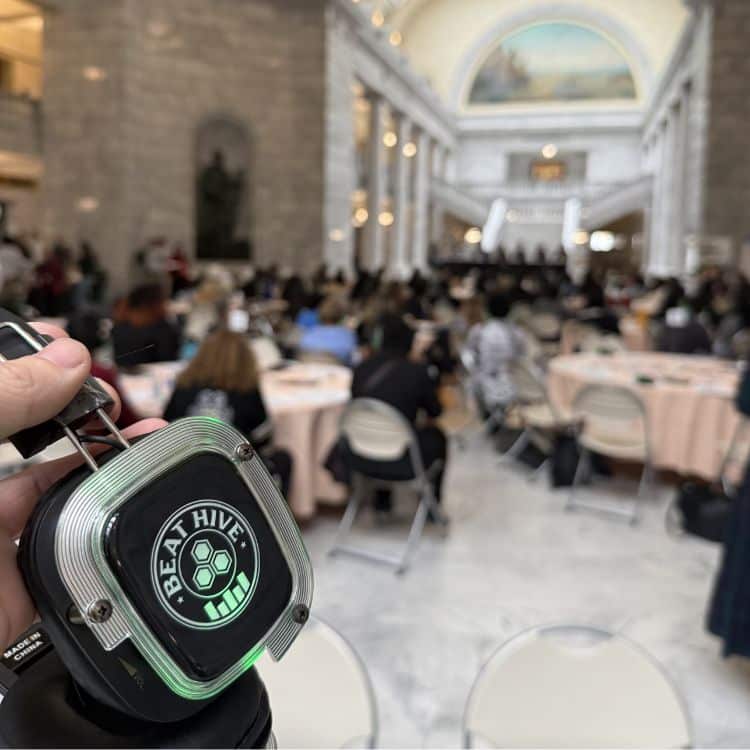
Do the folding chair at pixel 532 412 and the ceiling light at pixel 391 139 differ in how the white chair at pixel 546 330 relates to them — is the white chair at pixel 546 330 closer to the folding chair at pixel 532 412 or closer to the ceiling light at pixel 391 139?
the folding chair at pixel 532 412

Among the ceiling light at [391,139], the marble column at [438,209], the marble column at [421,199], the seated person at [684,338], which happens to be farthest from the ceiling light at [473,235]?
the seated person at [684,338]

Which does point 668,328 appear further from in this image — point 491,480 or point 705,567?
point 705,567

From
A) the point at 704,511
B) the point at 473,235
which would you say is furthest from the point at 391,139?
the point at 704,511

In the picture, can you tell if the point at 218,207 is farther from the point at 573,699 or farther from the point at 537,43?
the point at 537,43

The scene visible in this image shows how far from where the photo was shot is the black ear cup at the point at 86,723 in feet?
1.68

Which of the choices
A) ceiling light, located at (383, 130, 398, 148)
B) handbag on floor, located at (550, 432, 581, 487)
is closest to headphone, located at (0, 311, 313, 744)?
handbag on floor, located at (550, 432, 581, 487)

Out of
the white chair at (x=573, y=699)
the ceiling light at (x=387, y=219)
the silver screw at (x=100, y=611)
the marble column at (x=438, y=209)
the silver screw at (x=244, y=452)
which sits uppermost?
the marble column at (x=438, y=209)

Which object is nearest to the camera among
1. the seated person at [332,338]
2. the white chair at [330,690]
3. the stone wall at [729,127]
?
the white chair at [330,690]

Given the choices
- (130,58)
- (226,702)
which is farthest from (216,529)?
(130,58)

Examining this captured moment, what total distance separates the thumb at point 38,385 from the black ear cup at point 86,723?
17 centimetres

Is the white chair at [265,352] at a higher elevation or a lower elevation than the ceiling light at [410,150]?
lower

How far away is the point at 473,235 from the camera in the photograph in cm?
3709

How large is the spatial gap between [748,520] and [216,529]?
2758 mm

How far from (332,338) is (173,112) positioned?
11.7 meters
